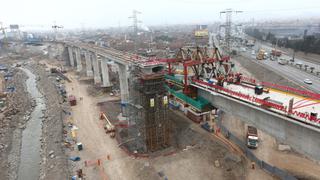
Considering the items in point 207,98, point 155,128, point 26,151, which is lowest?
point 26,151

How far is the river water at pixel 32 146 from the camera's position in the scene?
110 ft

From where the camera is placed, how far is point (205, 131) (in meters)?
38.6

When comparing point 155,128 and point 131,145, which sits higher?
point 155,128

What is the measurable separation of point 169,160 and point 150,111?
720cm

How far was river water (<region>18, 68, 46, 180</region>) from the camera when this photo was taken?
1319 inches

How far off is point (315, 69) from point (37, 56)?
141 metres

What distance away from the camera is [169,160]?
31.7 m

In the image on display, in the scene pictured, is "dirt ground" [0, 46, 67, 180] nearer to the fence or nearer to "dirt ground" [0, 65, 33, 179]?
"dirt ground" [0, 65, 33, 179]

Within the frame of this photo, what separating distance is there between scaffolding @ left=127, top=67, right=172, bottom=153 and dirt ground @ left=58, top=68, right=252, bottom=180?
2.72m

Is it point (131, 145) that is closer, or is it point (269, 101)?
point (269, 101)

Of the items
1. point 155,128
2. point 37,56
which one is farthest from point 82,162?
point 37,56

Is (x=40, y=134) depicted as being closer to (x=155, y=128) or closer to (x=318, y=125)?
(x=155, y=128)

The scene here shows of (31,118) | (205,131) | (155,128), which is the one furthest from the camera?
(31,118)

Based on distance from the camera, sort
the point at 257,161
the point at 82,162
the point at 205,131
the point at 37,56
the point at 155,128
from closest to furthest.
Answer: the point at 257,161
the point at 82,162
the point at 155,128
the point at 205,131
the point at 37,56
